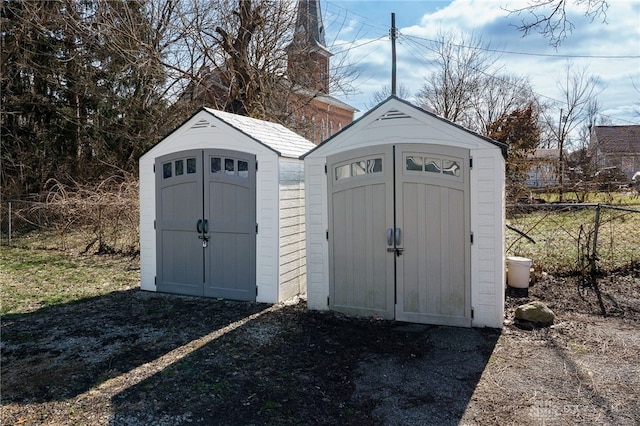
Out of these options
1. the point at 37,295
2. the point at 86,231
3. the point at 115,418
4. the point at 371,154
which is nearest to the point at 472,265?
the point at 371,154

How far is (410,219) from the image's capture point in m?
5.66

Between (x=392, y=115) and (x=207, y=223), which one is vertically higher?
(x=392, y=115)

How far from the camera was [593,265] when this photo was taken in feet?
23.5

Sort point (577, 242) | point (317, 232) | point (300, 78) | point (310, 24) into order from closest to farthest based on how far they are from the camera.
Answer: point (317, 232)
point (577, 242)
point (310, 24)
point (300, 78)

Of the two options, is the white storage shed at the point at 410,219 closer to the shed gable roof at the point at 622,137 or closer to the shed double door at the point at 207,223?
the shed double door at the point at 207,223

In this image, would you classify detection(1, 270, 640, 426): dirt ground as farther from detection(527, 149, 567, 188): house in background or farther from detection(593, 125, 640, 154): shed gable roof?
detection(593, 125, 640, 154): shed gable roof

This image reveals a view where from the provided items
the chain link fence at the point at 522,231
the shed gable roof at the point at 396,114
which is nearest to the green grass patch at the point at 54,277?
the chain link fence at the point at 522,231

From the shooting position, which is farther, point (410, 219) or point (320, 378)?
point (410, 219)

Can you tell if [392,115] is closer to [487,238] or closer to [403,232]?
[403,232]

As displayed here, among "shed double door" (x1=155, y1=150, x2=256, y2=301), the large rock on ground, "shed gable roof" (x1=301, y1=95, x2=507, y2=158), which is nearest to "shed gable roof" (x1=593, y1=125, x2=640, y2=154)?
the large rock on ground

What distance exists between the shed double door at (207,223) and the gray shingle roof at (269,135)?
0.39 m

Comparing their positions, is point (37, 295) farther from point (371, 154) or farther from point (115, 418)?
point (371, 154)

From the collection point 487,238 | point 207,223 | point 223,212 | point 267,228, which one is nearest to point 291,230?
point 267,228

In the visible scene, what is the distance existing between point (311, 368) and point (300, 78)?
13.0m
